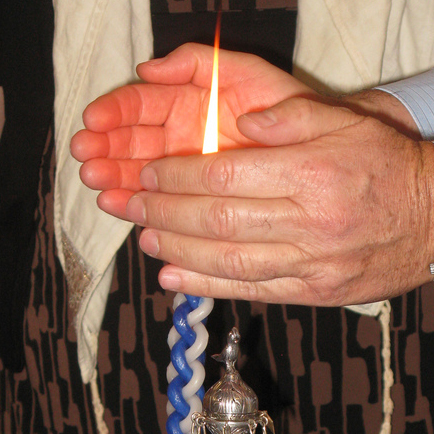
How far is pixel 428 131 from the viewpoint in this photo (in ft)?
2.10

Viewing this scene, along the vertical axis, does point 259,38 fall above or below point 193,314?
above

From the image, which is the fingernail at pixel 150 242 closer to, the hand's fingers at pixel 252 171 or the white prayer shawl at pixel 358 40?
the hand's fingers at pixel 252 171

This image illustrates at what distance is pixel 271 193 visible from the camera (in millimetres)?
419

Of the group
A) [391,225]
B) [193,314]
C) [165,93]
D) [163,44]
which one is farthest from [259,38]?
[193,314]

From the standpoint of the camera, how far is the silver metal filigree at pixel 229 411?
0.32 m

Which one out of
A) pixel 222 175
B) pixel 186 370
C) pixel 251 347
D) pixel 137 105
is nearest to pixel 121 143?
pixel 137 105

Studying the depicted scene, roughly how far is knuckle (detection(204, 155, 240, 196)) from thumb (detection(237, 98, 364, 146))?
0.03 meters

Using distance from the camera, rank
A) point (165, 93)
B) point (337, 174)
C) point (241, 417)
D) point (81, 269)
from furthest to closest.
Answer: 1. point (81, 269)
2. point (165, 93)
3. point (337, 174)
4. point (241, 417)

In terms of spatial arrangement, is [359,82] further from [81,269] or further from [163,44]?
[81,269]

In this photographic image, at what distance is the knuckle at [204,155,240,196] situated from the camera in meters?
0.40

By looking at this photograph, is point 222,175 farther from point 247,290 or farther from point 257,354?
point 257,354

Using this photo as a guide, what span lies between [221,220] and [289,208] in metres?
0.05

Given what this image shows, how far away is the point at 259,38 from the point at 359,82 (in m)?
0.15

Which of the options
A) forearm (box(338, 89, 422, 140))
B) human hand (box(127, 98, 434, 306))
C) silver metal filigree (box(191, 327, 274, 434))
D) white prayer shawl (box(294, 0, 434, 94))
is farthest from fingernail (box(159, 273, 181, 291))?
white prayer shawl (box(294, 0, 434, 94))
